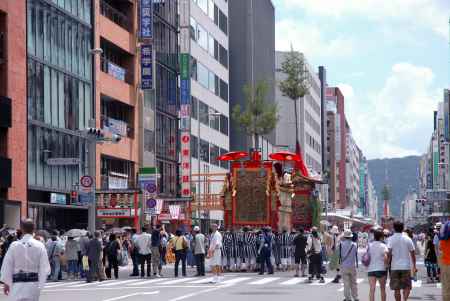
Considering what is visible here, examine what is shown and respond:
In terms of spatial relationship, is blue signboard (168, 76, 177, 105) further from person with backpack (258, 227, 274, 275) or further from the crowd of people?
person with backpack (258, 227, 274, 275)

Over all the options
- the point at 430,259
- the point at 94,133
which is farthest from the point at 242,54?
the point at 430,259

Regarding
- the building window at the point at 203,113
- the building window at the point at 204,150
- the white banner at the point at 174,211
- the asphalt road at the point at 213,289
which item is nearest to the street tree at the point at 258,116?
the building window at the point at 203,113

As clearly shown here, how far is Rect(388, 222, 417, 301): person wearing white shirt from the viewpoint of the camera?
19.6 m

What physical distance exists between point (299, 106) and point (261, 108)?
158 feet

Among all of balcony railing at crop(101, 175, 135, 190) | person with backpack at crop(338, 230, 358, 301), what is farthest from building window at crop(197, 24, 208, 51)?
A: person with backpack at crop(338, 230, 358, 301)

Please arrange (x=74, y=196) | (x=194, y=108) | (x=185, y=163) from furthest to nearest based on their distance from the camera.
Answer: (x=194, y=108)
(x=185, y=163)
(x=74, y=196)

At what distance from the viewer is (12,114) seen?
47.7 metres

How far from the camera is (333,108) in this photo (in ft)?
613

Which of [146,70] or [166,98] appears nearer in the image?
[146,70]

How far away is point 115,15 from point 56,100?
12.1 m

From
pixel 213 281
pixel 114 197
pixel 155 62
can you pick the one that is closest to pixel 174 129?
pixel 155 62

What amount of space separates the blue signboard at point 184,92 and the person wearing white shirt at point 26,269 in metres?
58.0

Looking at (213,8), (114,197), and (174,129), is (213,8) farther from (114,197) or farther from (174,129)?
(114,197)

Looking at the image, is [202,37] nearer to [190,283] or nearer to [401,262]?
[190,283]
